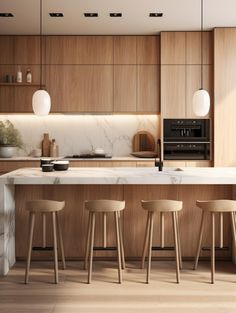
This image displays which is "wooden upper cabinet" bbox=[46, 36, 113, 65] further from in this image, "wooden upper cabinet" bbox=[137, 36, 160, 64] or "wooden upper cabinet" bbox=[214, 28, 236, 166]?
"wooden upper cabinet" bbox=[214, 28, 236, 166]

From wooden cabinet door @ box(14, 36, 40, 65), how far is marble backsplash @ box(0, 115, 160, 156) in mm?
875

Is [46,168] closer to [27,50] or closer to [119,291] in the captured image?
[119,291]

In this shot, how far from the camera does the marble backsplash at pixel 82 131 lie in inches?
279

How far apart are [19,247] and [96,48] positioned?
10.8 feet

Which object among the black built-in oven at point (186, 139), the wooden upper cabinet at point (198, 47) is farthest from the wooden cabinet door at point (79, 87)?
the wooden upper cabinet at point (198, 47)

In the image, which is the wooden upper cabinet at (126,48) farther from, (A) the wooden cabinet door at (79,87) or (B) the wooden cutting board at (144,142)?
(B) the wooden cutting board at (144,142)

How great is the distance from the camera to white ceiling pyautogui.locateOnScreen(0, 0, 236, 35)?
17.4ft

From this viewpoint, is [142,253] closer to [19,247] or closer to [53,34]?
[19,247]

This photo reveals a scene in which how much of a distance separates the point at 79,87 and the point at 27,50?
92 cm

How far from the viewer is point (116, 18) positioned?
5.87 m

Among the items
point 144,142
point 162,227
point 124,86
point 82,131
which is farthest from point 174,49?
point 162,227

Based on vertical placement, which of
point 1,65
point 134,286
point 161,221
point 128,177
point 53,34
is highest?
point 53,34

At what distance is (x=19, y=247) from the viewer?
459cm

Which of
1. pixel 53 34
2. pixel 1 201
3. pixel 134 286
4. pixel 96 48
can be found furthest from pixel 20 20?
pixel 134 286
